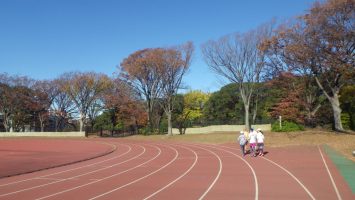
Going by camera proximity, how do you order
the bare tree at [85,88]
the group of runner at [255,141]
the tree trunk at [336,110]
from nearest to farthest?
the group of runner at [255,141], the tree trunk at [336,110], the bare tree at [85,88]

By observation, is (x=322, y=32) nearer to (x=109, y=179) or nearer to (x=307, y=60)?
(x=307, y=60)

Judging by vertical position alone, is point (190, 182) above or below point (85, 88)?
below

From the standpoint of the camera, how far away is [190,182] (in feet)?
47.8

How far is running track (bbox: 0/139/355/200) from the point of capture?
39.9 ft

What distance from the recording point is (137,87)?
183 feet

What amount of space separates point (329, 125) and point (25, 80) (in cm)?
4729

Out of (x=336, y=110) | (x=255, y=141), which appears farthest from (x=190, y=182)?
(x=336, y=110)

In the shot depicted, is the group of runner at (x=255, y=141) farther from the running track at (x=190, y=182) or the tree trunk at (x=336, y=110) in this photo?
the tree trunk at (x=336, y=110)

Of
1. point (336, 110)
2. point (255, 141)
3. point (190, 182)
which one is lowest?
point (190, 182)

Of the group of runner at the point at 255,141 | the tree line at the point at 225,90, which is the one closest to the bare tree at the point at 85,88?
the tree line at the point at 225,90

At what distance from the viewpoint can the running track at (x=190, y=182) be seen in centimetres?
1215

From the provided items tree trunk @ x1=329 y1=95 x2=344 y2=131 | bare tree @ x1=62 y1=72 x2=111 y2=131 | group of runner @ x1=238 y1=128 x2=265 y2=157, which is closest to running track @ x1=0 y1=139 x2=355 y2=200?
group of runner @ x1=238 y1=128 x2=265 y2=157

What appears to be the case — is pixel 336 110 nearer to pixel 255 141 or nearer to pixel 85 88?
pixel 255 141

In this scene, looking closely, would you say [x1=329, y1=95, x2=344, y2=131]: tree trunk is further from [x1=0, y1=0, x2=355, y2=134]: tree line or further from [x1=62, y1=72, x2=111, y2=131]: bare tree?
[x1=62, y1=72, x2=111, y2=131]: bare tree
